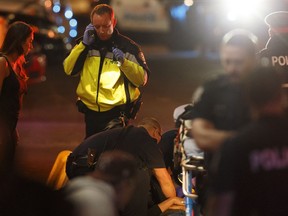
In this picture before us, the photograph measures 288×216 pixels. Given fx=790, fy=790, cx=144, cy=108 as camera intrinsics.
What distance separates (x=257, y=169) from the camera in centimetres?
355

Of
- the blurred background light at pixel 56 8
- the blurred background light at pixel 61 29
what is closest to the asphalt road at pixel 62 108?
the blurred background light at pixel 61 29

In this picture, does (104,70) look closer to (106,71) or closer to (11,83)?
(106,71)

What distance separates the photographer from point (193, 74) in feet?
55.7

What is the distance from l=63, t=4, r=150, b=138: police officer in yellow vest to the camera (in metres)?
6.08

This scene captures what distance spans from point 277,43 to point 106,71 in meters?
1.37

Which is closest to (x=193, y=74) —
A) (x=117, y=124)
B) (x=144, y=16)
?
(x=144, y=16)

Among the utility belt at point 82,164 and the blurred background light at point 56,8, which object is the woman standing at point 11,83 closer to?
the utility belt at point 82,164

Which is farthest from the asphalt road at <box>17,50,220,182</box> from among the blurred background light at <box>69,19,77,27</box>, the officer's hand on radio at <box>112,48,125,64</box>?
the blurred background light at <box>69,19,77,27</box>

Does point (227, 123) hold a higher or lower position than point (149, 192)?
higher

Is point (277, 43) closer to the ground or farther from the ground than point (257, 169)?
farther from the ground

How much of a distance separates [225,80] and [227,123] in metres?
0.22

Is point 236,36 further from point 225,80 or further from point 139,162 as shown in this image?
point 139,162

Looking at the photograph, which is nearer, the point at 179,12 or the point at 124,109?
the point at 124,109

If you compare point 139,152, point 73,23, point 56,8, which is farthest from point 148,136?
point 56,8
